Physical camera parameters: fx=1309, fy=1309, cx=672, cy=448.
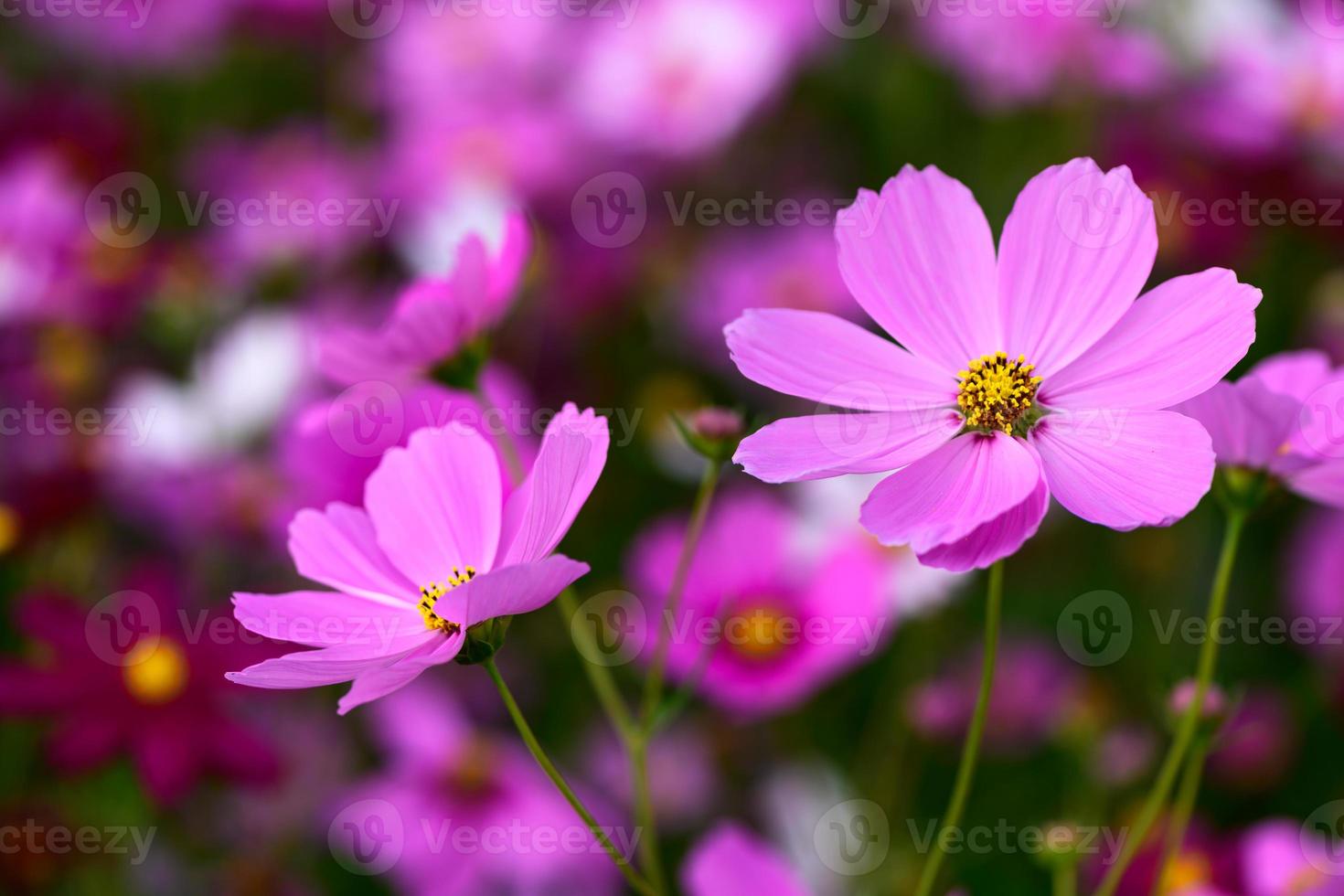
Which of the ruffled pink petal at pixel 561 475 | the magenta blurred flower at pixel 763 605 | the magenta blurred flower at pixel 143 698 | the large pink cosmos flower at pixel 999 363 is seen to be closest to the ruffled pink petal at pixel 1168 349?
the large pink cosmos flower at pixel 999 363

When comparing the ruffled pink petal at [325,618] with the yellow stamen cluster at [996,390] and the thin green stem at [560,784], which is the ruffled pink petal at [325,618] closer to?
the thin green stem at [560,784]

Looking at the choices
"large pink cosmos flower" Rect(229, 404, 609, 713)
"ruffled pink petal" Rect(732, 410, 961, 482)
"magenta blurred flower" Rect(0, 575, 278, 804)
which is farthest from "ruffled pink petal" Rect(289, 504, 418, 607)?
"magenta blurred flower" Rect(0, 575, 278, 804)

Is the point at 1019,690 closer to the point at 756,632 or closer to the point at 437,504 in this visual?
the point at 756,632

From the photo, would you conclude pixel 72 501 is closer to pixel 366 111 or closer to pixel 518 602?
pixel 518 602

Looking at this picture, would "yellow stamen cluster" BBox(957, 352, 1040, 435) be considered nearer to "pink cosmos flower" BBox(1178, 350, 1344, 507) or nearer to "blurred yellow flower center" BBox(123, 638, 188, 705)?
"pink cosmos flower" BBox(1178, 350, 1344, 507)

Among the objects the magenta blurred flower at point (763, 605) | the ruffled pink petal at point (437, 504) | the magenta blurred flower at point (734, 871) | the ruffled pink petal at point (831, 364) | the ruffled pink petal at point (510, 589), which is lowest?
the magenta blurred flower at point (763, 605)

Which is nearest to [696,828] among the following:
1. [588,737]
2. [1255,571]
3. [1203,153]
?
[588,737]

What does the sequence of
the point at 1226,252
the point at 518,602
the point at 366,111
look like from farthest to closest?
1. the point at 366,111
2. the point at 1226,252
3. the point at 518,602
